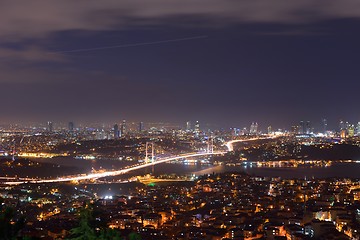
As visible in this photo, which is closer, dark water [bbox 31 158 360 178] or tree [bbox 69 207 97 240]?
tree [bbox 69 207 97 240]

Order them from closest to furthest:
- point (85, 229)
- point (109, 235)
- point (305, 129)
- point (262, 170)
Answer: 1. point (109, 235)
2. point (85, 229)
3. point (262, 170)
4. point (305, 129)

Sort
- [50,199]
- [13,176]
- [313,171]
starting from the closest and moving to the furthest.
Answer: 1. [50,199]
2. [13,176]
3. [313,171]

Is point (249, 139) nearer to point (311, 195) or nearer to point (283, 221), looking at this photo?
point (311, 195)

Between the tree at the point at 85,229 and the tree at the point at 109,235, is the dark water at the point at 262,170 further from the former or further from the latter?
the tree at the point at 109,235

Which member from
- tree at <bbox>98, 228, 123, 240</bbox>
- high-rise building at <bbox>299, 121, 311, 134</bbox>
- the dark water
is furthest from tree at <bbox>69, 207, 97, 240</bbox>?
high-rise building at <bbox>299, 121, 311, 134</bbox>

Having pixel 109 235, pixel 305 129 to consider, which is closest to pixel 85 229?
pixel 109 235

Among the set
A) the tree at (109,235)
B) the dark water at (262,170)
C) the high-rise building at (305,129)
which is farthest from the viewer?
the high-rise building at (305,129)

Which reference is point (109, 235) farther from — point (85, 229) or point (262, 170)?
point (262, 170)

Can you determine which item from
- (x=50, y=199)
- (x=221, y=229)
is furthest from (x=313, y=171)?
(x=221, y=229)

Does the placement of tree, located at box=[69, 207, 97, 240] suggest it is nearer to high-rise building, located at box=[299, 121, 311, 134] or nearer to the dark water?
the dark water

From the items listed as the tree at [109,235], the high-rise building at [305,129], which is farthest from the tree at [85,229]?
the high-rise building at [305,129]

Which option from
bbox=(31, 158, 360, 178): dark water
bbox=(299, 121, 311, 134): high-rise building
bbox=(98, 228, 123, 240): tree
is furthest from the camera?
bbox=(299, 121, 311, 134): high-rise building
